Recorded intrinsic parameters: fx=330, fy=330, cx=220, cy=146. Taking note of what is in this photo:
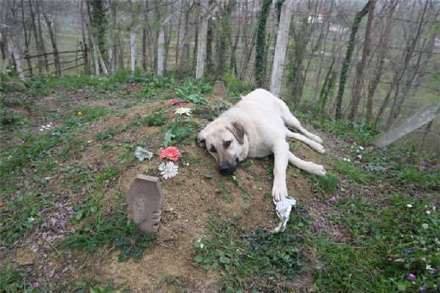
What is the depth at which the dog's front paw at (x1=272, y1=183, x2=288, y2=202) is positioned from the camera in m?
3.21

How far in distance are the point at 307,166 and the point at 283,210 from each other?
927 mm

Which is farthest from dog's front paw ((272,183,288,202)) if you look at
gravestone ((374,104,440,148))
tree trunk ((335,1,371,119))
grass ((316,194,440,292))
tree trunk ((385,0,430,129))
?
tree trunk ((385,0,430,129))

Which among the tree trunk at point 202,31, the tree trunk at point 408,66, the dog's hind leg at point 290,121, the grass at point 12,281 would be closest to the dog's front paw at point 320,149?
the dog's hind leg at point 290,121

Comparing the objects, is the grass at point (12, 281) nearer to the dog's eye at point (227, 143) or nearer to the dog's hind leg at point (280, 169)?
the dog's eye at point (227, 143)

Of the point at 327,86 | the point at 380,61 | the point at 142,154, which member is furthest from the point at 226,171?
the point at 327,86

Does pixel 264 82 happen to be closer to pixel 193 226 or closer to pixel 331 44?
pixel 331 44

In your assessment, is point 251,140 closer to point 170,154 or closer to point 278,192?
point 278,192

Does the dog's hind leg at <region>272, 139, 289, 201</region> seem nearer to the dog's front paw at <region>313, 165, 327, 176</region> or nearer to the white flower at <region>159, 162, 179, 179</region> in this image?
the dog's front paw at <region>313, 165, 327, 176</region>

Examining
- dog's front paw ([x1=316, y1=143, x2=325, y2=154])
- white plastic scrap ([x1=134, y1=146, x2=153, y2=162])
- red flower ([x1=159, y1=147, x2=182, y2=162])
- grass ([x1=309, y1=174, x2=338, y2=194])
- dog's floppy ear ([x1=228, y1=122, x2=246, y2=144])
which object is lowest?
grass ([x1=309, y1=174, x2=338, y2=194])

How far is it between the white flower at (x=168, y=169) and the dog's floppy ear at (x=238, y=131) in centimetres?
67

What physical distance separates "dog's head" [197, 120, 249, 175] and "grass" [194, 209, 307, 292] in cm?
59

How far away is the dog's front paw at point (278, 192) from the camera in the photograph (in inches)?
126

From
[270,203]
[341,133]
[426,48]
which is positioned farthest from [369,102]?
[270,203]

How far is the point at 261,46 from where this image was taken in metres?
9.80
